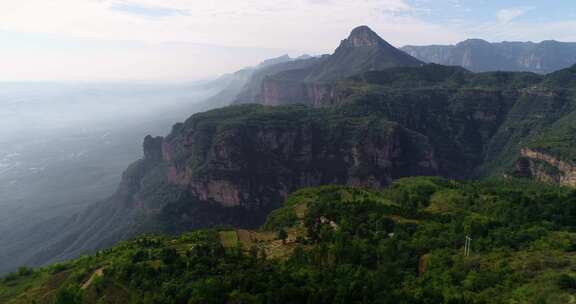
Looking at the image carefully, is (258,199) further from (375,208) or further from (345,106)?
(375,208)

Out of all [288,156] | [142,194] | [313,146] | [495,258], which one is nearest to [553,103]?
[313,146]

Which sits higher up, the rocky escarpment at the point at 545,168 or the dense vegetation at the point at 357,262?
the dense vegetation at the point at 357,262

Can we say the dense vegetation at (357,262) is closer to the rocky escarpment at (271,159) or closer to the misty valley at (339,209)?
the misty valley at (339,209)

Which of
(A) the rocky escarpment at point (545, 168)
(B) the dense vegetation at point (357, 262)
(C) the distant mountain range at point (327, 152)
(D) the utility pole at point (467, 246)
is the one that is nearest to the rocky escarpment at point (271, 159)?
(C) the distant mountain range at point (327, 152)

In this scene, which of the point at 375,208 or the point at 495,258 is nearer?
the point at 495,258

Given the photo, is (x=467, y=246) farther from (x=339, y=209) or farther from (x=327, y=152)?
(x=327, y=152)
